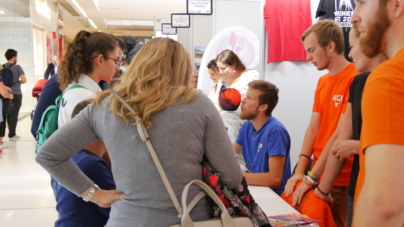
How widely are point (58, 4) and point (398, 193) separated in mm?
16435

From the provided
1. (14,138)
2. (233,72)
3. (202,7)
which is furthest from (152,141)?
(14,138)

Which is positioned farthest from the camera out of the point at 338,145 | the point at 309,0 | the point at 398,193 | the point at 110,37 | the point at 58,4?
the point at 58,4

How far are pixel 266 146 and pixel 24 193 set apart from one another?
3535 millimetres

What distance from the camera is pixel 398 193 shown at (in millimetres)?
829

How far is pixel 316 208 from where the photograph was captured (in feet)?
6.28

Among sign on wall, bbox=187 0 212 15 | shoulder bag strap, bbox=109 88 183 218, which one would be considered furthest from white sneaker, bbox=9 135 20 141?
shoulder bag strap, bbox=109 88 183 218

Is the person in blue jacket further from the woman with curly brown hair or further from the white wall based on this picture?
the white wall

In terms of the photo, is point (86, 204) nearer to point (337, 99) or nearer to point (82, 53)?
point (82, 53)

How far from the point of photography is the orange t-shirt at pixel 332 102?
2.21m

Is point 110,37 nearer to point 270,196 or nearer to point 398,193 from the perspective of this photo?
point 270,196

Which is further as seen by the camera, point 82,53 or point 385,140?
point 82,53

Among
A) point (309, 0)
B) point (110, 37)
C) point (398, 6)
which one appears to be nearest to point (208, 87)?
point (309, 0)

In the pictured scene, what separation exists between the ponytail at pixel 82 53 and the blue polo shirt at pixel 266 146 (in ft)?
3.71

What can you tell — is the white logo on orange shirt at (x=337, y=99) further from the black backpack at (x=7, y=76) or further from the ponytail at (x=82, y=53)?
the black backpack at (x=7, y=76)
